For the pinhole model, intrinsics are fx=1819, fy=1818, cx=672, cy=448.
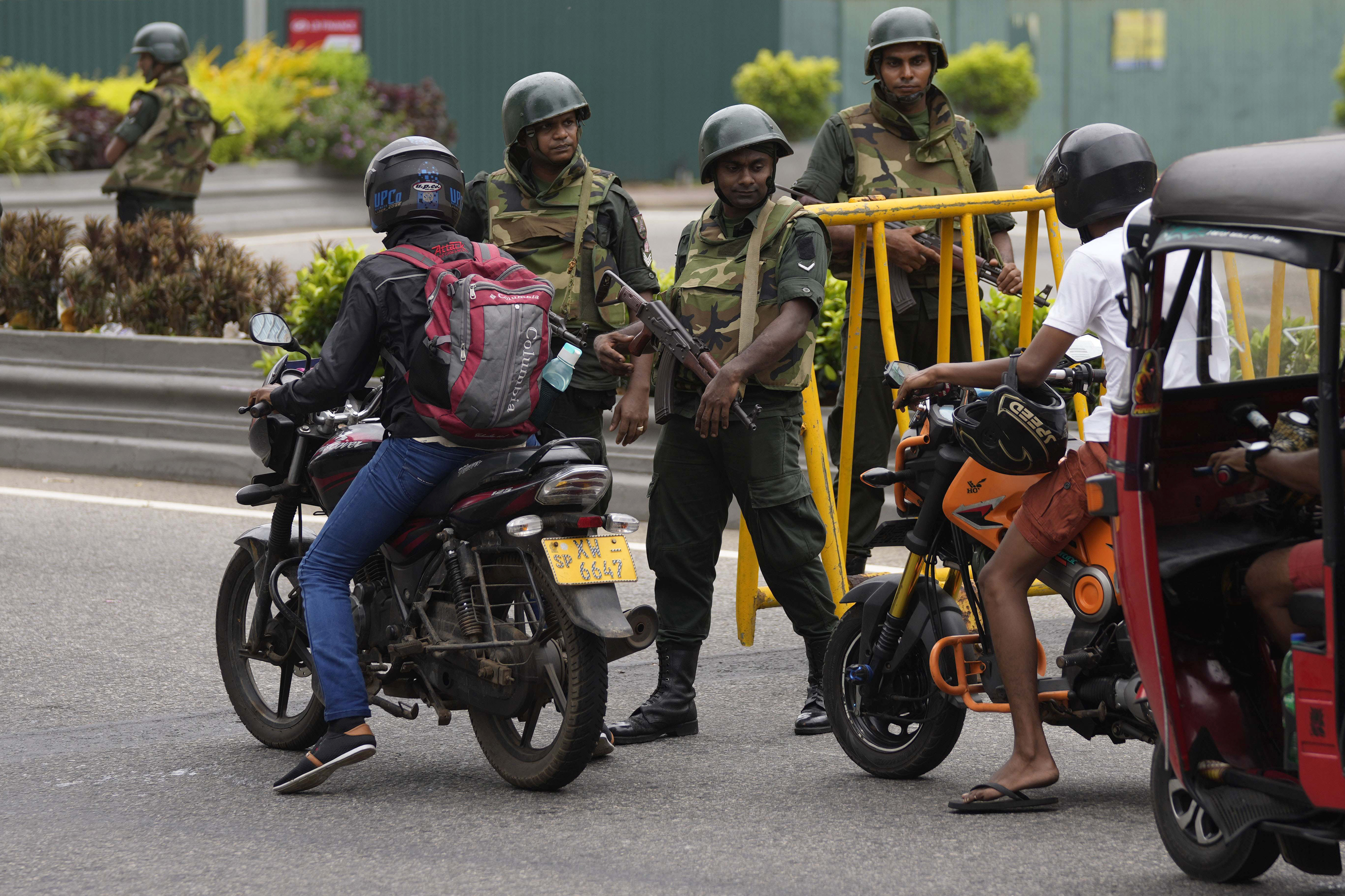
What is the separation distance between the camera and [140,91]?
48.5ft

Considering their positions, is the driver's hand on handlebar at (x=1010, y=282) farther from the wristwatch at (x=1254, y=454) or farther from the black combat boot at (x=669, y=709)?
the wristwatch at (x=1254, y=454)

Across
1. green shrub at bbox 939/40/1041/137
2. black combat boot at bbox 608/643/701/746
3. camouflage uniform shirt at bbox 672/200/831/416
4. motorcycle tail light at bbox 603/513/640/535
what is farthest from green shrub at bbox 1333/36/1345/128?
motorcycle tail light at bbox 603/513/640/535

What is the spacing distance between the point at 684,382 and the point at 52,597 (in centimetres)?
345

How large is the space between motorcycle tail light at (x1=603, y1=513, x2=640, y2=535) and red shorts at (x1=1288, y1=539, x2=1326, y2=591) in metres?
1.89

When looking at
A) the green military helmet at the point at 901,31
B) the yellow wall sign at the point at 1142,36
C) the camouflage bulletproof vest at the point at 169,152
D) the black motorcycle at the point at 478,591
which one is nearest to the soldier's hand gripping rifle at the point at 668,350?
the black motorcycle at the point at 478,591

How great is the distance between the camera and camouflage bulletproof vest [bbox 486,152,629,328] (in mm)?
6410

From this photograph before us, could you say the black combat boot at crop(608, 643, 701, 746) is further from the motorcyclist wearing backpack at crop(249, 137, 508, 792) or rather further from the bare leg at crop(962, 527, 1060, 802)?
the bare leg at crop(962, 527, 1060, 802)

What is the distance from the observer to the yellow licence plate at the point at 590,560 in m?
4.91

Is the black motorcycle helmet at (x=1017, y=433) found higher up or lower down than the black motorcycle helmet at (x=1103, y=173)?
lower down

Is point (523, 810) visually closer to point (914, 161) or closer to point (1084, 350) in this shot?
point (1084, 350)

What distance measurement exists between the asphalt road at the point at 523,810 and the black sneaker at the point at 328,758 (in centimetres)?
5

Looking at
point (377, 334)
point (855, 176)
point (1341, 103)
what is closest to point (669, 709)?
point (377, 334)

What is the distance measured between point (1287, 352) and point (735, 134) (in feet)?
6.47

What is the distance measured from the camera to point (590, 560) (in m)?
4.96
